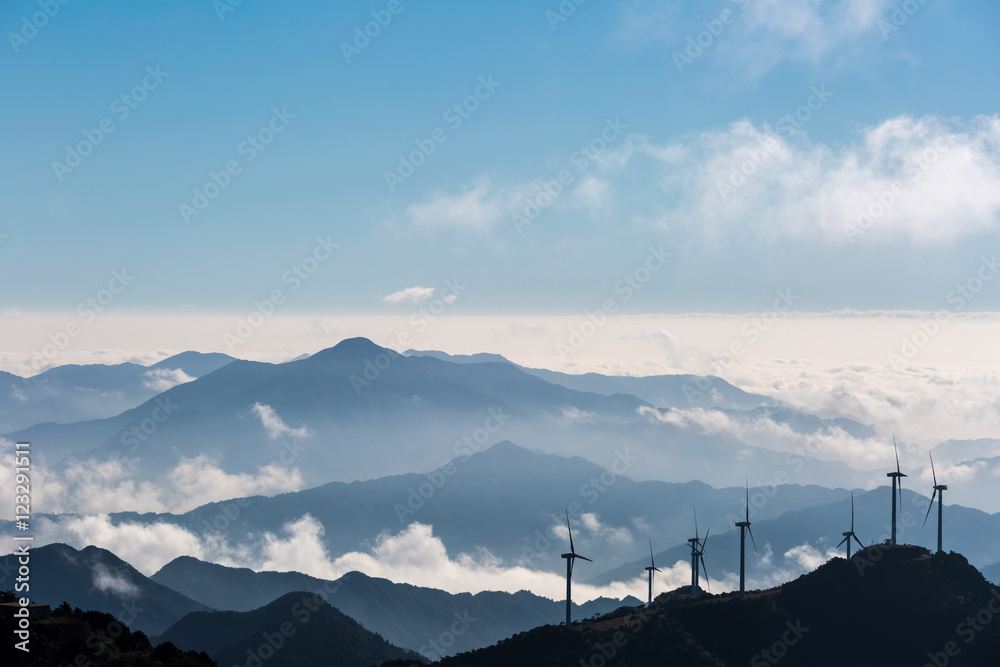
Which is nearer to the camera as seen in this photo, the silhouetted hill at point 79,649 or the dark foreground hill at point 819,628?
the silhouetted hill at point 79,649

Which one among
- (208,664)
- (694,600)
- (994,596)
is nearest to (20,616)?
(208,664)

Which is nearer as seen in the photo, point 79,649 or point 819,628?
point 79,649

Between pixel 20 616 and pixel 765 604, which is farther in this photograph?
pixel 765 604

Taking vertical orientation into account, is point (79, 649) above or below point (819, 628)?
above

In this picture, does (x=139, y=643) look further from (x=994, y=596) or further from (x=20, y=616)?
(x=994, y=596)

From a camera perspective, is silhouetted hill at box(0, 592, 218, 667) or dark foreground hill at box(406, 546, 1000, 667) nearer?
silhouetted hill at box(0, 592, 218, 667)
